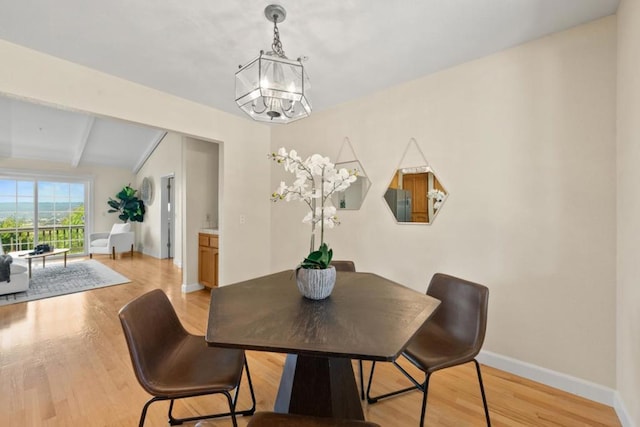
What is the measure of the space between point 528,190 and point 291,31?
1.91 metres

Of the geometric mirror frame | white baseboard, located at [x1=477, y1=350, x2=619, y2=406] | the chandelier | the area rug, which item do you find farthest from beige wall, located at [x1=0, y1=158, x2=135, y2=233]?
white baseboard, located at [x1=477, y1=350, x2=619, y2=406]

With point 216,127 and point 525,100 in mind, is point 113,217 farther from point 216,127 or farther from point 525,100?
point 525,100

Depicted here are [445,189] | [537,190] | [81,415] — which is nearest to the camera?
[81,415]

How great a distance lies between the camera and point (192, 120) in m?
2.86

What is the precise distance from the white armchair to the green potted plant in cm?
32

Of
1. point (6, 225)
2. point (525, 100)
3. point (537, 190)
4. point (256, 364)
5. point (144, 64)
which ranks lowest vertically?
point (256, 364)

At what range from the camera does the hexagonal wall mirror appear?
229 cm

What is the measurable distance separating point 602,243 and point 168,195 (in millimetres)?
7179

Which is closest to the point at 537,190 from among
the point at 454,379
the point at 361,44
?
the point at 454,379

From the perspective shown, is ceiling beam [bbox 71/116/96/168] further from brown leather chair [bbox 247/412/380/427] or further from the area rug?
brown leather chair [bbox 247/412/380/427]

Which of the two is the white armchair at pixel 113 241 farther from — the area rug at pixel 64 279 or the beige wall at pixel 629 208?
the beige wall at pixel 629 208

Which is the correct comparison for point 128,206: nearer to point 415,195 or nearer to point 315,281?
point 415,195

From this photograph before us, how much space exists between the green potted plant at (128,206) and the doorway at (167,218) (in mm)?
1032

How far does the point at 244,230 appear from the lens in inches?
134
